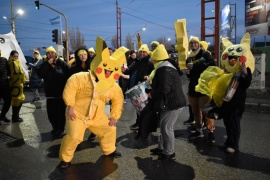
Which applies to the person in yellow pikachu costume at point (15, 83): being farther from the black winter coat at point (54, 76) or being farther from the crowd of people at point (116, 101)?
the crowd of people at point (116, 101)

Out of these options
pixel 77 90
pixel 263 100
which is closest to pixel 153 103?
pixel 77 90

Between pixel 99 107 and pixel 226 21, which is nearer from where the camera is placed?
pixel 99 107

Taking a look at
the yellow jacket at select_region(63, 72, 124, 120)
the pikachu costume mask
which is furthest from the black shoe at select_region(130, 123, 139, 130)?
the yellow jacket at select_region(63, 72, 124, 120)

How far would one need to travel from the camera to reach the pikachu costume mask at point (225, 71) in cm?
433

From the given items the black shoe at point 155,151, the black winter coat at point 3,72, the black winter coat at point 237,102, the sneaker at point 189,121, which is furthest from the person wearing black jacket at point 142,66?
the black winter coat at point 3,72

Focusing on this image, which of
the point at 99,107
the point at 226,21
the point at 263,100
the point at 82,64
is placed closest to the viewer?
the point at 99,107

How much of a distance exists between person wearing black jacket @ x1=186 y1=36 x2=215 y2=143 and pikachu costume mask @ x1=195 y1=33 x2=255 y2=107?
344mm

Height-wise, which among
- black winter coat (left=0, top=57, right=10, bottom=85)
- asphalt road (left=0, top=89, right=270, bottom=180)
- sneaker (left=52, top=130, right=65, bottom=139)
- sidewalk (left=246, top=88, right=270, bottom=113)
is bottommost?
asphalt road (left=0, top=89, right=270, bottom=180)

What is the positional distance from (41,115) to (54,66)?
2.68 metres

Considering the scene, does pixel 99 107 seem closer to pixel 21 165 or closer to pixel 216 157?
pixel 21 165

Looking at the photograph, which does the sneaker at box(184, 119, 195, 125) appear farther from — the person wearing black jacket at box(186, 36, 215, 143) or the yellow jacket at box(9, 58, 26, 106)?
the yellow jacket at box(9, 58, 26, 106)

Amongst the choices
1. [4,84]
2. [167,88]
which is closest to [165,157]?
[167,88]

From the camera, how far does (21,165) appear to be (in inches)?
163

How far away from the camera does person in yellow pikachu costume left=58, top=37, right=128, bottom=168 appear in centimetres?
389
